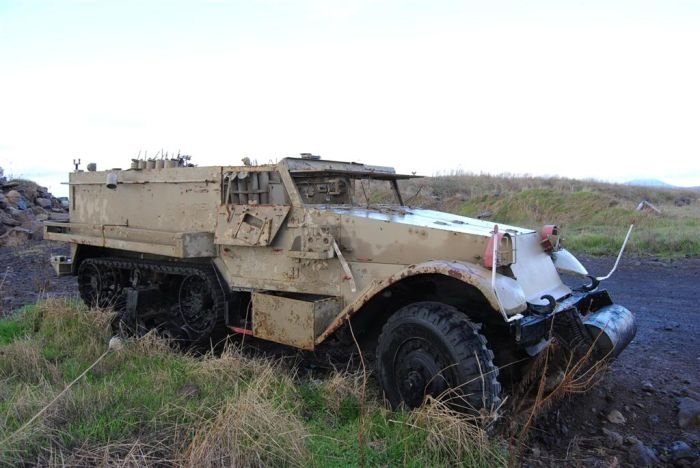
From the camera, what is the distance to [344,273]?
4961mm

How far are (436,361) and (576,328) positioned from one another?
4.29ft

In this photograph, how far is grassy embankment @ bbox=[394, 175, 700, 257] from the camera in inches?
511

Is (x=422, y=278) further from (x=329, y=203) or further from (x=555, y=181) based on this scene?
(x=555, y=181)

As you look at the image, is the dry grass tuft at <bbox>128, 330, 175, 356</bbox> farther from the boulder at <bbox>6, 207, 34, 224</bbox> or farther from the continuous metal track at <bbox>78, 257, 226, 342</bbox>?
the boulder at <bbox>6, 207, 34, 224</bbox>

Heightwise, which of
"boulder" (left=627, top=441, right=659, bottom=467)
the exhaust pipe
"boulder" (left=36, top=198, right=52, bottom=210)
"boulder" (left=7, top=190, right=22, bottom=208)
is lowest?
"boulder" (left=627, top=441, right=659, bottom=467)

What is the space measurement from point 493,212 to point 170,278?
1463 centimetres

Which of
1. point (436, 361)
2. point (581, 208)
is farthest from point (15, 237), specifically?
point (581, 208)

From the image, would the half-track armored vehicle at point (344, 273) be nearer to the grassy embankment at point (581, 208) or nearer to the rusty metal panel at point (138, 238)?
the rusty metal panel at point (138, 238)

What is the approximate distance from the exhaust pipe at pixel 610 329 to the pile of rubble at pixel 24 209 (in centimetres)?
1264

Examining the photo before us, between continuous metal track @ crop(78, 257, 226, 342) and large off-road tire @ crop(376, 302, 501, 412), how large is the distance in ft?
7.22

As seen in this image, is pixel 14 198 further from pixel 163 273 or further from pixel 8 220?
pixel 163 273

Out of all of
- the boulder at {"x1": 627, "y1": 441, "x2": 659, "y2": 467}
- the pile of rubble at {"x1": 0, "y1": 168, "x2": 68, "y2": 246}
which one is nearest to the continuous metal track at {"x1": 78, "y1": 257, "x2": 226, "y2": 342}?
the boulder at {"x1": 627, "y1": 441, "x2": 659, "y2": 467}

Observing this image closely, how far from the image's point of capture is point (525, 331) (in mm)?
3990

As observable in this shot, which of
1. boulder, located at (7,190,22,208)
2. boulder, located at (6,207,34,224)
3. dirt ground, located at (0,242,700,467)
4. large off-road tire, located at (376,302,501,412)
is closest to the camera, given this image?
→ large off-road tire, located at (376,302,501,412)
